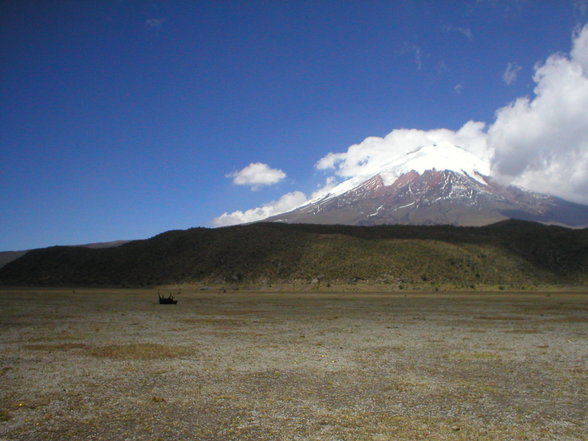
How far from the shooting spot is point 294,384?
34.3 feet

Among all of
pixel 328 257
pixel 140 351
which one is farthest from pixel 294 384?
pixel 328 257

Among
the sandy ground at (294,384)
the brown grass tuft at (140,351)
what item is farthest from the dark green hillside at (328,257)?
the brown grass tuft at (140,351)

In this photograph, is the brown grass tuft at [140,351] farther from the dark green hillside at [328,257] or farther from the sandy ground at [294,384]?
the dark green hillside at [328,257]

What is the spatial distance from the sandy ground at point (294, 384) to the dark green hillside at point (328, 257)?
48.0 m

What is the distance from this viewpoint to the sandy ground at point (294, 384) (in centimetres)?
744

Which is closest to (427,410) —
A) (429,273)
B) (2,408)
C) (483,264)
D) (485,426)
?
(485,426)

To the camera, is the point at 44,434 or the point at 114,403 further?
the point at 114,403

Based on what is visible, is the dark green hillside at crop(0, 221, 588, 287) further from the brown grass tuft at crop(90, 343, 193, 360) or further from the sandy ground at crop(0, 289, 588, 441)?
the brown grass tuft at crop(90, 343, 193, 360)

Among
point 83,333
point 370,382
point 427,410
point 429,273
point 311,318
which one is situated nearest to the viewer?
point 427,410

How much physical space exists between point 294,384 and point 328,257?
61613 millimetres

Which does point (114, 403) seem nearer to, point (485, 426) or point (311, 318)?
point (485, 426)

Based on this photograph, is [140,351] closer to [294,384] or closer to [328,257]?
[294,384]

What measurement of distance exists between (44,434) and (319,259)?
6505cm

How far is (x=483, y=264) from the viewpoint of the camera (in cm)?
6975
